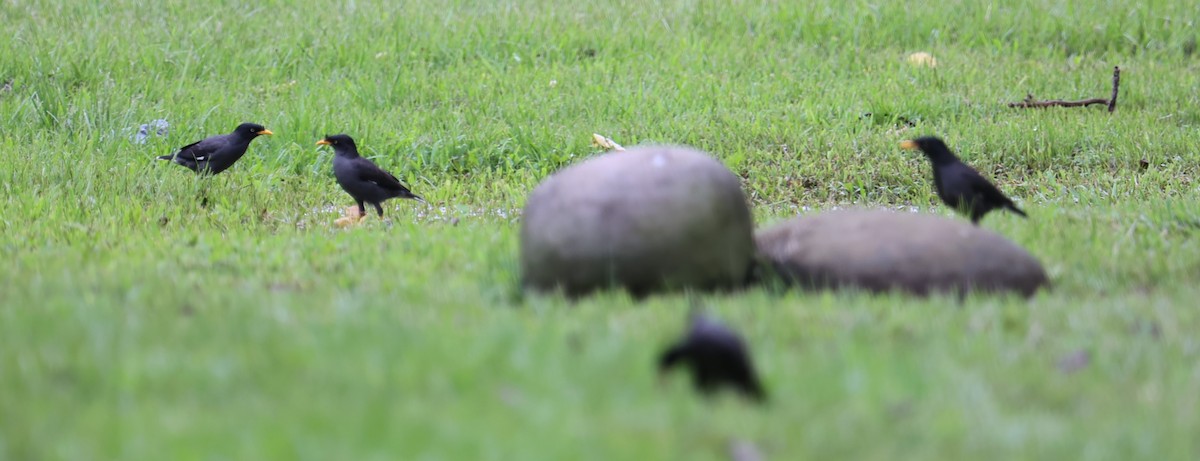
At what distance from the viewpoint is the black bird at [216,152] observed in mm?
9148

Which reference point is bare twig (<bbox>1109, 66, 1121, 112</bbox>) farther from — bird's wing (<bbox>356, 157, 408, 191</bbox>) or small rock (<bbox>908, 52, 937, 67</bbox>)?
bird's wing (<bbox>356, 157, 408, 191</bbox>)

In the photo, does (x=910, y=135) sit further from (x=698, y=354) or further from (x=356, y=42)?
(x=698, y=354)

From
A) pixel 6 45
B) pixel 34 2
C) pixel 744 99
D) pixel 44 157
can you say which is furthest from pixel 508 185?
pixel 34 2

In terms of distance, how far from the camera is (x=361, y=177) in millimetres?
8242

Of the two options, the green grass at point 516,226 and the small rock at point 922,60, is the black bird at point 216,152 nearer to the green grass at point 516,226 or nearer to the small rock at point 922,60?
the green grass at point 516,226

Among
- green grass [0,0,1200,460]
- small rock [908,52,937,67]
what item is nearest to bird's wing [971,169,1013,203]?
green grass [0,0,1200,460]

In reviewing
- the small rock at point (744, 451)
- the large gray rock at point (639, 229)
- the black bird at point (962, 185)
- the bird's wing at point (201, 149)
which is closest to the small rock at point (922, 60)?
the black bird at point (962, 185)

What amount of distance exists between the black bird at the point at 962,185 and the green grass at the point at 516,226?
358mm

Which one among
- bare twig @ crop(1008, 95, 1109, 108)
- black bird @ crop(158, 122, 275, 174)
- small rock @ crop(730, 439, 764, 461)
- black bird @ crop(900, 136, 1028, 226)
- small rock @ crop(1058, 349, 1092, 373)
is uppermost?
small rock @ crop(730, 439, 764, 461)

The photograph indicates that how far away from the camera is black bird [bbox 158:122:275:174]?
30.0ft

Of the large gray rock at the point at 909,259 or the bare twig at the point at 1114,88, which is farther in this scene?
the bare twig at the point at 1114,88

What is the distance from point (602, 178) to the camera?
5.15 metres

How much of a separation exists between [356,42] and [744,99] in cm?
419

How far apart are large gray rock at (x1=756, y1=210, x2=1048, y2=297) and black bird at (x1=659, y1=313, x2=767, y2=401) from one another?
180cm
